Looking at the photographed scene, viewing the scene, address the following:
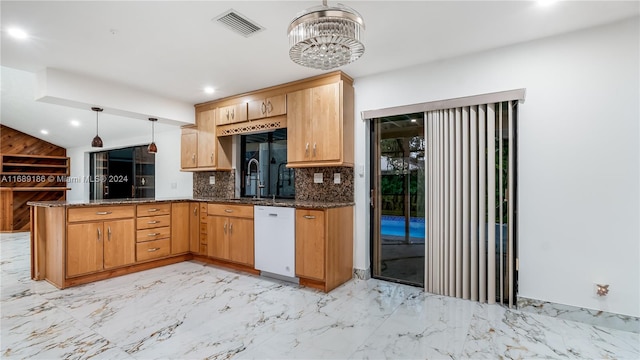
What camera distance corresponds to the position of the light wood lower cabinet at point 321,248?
3.12 metres

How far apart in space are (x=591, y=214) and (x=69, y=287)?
16.4 feet

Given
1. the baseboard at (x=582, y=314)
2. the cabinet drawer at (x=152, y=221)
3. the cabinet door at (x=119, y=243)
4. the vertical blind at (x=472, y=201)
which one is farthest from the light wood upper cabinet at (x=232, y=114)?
the baseboard at (x=582, y=314)

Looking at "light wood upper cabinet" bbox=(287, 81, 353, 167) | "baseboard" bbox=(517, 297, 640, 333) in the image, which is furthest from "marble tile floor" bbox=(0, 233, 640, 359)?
"light wood upper cabinet" bbox=(287, 81, 353, 167)

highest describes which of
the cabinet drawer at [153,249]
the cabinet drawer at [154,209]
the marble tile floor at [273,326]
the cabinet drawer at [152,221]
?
the cabinet drawer at [154,209]

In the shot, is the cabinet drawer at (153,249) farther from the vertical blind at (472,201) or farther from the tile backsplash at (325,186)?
the vertical blind at (472,201)

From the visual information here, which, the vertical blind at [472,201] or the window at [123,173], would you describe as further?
the window at [123,173]

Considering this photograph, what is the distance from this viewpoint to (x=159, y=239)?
4.06 metres

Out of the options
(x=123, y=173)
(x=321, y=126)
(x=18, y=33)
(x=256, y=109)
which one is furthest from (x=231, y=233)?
(x=123, y=173)

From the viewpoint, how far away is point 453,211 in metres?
3.01

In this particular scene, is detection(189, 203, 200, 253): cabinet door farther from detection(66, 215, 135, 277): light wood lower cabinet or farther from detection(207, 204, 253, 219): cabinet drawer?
detection(66, 215, 135, 277): light wood lower cabinet

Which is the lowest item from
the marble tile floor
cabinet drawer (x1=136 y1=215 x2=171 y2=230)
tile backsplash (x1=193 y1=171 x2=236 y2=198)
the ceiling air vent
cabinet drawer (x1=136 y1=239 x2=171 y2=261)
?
the marble tile floor

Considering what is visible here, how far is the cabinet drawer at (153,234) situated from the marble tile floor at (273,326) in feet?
2.18

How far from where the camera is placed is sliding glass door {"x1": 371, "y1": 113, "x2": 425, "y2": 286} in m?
3.35

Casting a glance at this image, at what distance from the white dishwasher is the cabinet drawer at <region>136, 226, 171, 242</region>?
1418 mm
